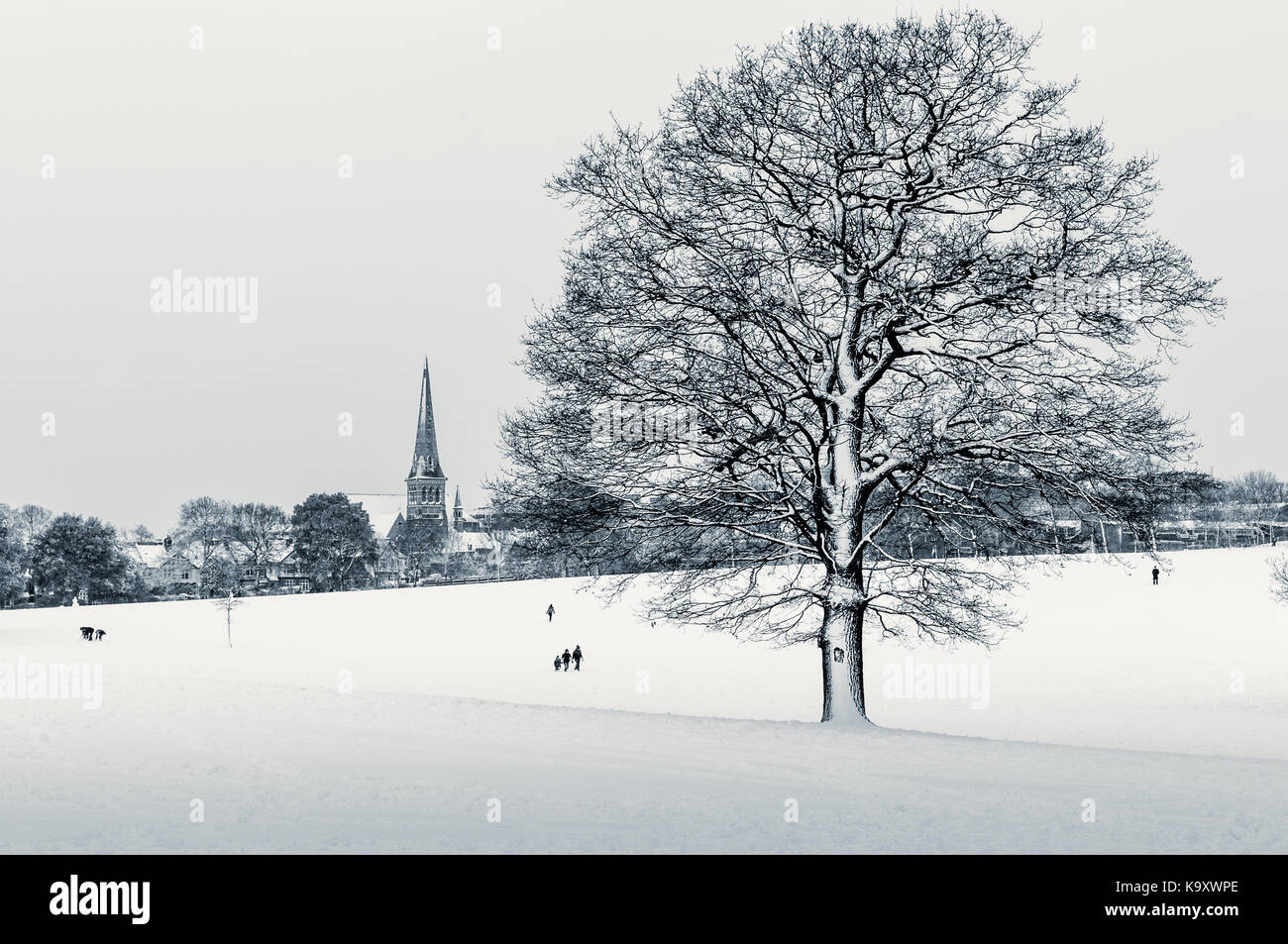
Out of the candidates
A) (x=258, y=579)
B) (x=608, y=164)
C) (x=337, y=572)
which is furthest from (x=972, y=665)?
(x=258, y=579)

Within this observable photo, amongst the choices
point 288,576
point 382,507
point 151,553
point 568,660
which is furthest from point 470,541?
point 568,660

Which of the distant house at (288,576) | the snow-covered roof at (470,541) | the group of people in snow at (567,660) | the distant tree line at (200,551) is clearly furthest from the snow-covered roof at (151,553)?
the group of people in snow at (567,660)

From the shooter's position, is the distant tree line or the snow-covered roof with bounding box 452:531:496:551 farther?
the snow-covered roof with bounding box 452:531:496:551

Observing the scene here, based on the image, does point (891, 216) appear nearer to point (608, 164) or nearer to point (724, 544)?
point (608, 164)

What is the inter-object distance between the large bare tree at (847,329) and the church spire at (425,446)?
160136mm

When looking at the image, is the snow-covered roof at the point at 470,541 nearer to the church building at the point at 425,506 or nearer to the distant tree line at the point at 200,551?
the church building at the point at 425,506

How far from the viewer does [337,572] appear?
110 meters

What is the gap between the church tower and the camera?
6929 inches

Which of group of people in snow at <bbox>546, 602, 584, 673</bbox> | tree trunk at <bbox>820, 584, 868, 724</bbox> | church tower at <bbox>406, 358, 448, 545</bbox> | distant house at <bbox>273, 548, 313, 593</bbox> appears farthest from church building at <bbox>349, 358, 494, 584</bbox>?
tree trunk at <bbox>820, 584, 868, 724</bbox>

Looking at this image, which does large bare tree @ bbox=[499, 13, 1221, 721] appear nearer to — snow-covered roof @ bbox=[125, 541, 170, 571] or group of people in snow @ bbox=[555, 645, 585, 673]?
group of people in snow @ bbox=[555, 645, 585, 673]

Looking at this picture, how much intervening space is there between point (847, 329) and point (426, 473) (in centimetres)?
16410

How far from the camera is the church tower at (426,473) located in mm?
176000

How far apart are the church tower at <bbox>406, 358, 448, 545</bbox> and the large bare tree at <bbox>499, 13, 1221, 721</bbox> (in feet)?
514

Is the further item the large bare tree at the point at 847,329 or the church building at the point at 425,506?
the church building at the point at 425,506
